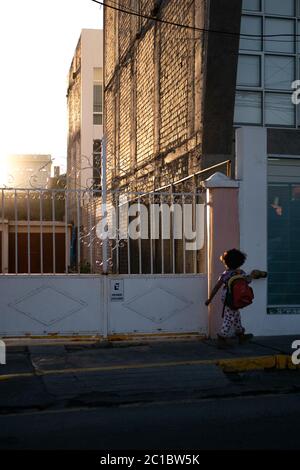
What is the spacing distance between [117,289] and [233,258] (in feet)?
6.09

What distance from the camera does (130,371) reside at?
824cm

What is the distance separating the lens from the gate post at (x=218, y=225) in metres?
10.4

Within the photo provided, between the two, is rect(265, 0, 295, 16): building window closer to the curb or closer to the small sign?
the small sign

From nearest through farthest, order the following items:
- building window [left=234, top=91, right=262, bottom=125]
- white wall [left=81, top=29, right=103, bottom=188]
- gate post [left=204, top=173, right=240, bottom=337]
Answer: gate post [left=204, top=173, right=240, bottom=337] < building window [left=234, top=91, right=262, bottom=125] < white wall [left=81, top=29, right=103, bottom=188]

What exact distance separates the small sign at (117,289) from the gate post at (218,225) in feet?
4.65

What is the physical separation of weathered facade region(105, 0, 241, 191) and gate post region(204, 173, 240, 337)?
1345mm

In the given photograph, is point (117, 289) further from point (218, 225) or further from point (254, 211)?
point (254, 211)

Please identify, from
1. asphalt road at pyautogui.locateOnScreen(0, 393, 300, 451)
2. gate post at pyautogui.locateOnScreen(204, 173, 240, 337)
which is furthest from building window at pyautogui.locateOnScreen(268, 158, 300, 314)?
asphalt road at pyautogui.locateOnScreen(0, 393, 300, 451)

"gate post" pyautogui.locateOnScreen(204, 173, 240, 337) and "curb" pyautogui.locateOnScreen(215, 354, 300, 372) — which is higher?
"gate post" pyautogui.locateOnScreen(204, 173, 240, 337)

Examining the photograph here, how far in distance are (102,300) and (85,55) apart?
21.2 metres

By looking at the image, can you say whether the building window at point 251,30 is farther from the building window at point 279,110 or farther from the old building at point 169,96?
the building window at point 279,110

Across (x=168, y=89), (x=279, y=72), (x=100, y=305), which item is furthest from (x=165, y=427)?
(x=168, y=89)

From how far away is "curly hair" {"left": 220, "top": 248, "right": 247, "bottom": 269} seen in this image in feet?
31.7
